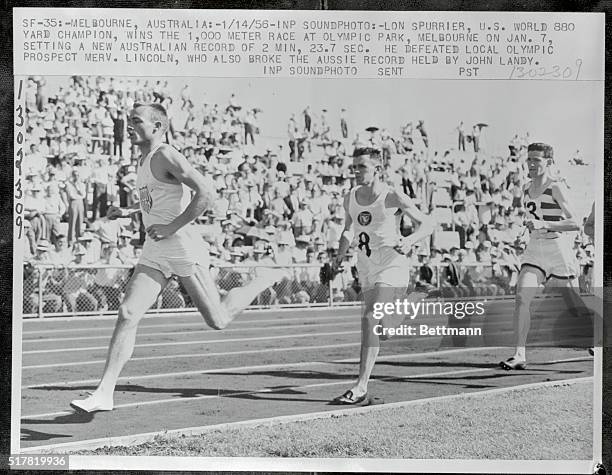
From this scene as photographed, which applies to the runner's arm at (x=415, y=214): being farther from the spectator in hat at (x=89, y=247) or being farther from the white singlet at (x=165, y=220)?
the spectator in hat at (x=89, y=247)

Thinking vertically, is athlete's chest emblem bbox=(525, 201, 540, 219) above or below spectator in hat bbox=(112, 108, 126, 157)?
below

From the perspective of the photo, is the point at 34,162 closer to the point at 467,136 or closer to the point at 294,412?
the point at 294,412

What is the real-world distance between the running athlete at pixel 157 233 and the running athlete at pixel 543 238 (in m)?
1.52

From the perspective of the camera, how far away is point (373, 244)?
16.3ft

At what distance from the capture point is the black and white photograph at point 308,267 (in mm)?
4918

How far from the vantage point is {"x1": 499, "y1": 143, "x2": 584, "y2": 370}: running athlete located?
4965 mm

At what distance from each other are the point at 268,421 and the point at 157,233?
3.92 ft

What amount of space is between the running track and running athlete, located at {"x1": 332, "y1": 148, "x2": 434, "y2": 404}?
6cm

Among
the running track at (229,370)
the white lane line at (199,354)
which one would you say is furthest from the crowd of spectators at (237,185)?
the white lane line at (199,354)

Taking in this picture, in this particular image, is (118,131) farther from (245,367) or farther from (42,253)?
(245,367)

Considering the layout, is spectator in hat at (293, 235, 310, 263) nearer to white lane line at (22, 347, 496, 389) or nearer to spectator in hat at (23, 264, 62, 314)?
white lane line at (22, 347, 496, 389)

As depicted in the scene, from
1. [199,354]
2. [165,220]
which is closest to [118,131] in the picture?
[165,220]

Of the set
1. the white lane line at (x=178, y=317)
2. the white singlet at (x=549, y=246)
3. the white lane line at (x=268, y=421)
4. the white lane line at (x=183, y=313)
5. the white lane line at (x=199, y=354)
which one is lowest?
the white lane line at (x=268, y=421)

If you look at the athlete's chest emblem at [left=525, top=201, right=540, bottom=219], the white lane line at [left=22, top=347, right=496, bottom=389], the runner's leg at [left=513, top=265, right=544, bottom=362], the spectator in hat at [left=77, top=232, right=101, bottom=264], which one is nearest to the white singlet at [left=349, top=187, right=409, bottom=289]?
the white lane line at [left=22, top=347, right=496, bottom=389]
